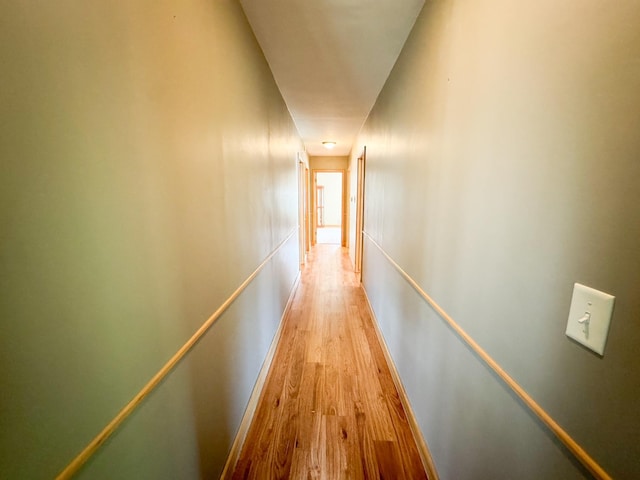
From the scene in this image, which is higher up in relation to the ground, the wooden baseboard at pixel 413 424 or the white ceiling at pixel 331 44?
the white ceiling at pixel 331 44

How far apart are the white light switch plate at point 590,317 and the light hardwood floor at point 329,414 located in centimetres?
126

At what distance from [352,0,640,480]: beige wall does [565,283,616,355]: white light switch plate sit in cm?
1

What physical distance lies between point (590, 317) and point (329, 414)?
62.6 inches

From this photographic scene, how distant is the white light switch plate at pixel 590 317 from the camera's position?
48 cm

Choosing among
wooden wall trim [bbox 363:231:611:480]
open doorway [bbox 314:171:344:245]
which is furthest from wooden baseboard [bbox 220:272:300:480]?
open doorway [bbox 314:171:344:245]

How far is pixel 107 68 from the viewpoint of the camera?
57 centimetres

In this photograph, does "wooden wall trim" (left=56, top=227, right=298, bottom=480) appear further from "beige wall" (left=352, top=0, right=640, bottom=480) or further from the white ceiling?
the white ceiling

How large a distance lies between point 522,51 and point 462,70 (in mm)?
349

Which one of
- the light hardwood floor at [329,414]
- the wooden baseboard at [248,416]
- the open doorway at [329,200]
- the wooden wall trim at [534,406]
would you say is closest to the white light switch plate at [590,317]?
the wooden wall trim at [534,406]

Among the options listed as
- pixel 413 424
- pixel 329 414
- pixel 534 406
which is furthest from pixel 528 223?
pixel 329 414

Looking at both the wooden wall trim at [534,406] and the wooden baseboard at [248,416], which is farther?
the wooden baseboard at [248,416]

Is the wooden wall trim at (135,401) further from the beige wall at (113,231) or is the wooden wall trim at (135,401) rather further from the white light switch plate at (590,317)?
the white light switch plate at (590,317)

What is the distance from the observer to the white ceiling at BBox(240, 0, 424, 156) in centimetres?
142

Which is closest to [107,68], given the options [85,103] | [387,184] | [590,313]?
[85,103]
